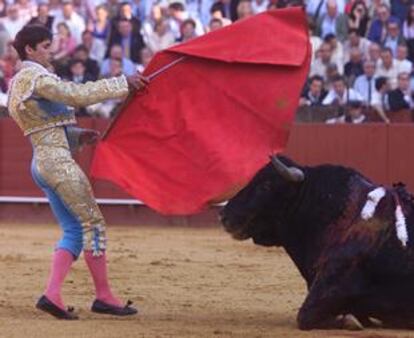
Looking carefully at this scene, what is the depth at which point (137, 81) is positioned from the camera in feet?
22.0

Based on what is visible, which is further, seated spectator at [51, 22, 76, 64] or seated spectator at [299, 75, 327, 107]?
seated spectator at [51, 22, 76, 64]

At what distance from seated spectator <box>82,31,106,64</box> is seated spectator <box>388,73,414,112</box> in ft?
10.7

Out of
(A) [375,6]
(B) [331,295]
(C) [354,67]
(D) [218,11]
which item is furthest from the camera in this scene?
(D) [218,11]

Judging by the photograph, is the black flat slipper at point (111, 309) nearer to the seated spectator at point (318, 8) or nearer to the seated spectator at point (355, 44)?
the seated spectator at point (355, 44)

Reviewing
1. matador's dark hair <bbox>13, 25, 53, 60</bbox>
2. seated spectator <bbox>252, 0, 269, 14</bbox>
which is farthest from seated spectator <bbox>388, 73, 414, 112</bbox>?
matador's dark hair <bbox>13, 25, 53, 60</bbox>

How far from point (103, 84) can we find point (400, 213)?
59.9 inches

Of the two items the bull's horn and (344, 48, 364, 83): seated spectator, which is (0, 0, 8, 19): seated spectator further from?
the bull's horn

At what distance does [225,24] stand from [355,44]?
1.43 meters

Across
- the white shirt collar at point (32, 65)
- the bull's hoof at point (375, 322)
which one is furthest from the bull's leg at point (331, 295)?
the white shirt collar at point (32, 65)

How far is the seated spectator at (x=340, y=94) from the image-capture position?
522 inches

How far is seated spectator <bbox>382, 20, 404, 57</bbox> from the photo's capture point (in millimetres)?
13602

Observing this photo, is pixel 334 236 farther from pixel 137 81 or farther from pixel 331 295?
pixel 137 81

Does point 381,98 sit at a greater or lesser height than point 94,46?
lesser

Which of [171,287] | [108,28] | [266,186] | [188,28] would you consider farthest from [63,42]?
[266,186]
